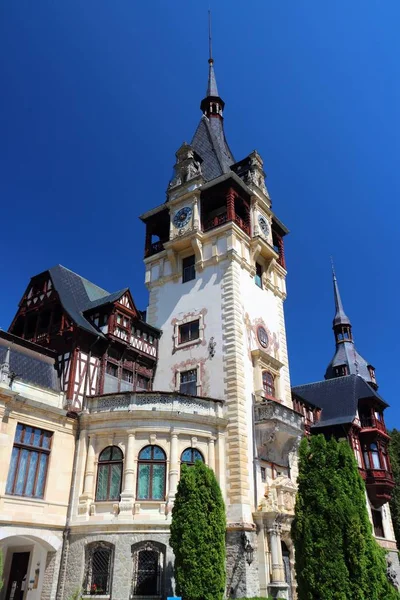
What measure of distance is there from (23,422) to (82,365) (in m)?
4.59

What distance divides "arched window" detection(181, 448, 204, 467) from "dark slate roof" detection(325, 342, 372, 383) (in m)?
32.4

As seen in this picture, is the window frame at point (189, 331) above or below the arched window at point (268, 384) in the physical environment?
above

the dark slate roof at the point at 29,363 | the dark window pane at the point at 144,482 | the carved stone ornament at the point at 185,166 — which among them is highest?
the carved stone ornament at the point at 185,166

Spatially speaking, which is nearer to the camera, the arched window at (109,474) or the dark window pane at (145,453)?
the arched window at (109,474)

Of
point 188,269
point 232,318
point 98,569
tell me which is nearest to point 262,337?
point 232,318

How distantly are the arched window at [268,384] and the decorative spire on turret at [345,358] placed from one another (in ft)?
82.1

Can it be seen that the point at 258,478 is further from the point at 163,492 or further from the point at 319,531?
the point at 319,531

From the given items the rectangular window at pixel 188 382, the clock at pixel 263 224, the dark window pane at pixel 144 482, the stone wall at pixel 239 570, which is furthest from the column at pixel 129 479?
the clock at pixel 263 224

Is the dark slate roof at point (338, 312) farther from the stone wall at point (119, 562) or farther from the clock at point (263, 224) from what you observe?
the stone wall at point (119, 562)

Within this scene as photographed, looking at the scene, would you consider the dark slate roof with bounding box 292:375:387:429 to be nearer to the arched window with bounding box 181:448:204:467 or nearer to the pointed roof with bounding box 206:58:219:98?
the arched window with bounding box 181:448:204:467

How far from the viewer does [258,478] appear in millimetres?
25688

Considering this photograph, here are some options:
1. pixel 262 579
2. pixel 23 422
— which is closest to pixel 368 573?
pixel 262 579

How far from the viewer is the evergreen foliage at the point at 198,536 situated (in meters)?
18.8

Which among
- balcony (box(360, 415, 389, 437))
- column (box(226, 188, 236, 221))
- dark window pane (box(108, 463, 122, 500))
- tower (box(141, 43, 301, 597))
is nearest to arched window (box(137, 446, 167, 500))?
dark window pane (box(108, 463, 122, 500))
